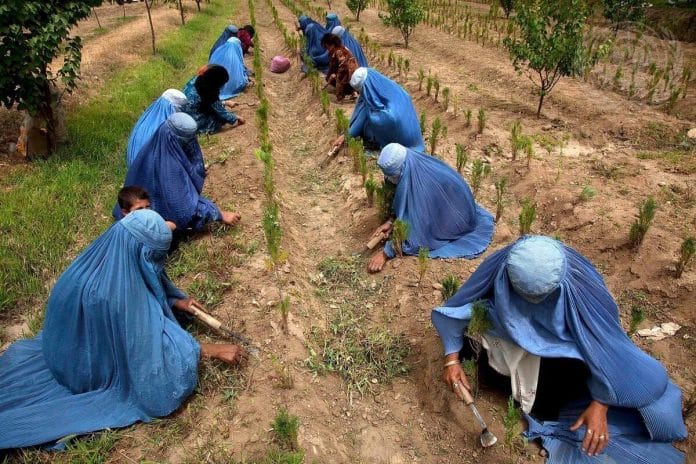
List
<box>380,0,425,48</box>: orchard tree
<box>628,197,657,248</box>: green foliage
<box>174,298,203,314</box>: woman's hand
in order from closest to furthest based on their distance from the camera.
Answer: <box>174,298,203,314</box>: woman's hand
<box>628,197,657,248</box>: green foliage
<box>380,0,425,48</box>: orchard tree

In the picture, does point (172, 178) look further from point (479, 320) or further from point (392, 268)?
point (479, 320)

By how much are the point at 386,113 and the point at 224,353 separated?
4019 mm

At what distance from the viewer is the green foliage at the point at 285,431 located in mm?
2342

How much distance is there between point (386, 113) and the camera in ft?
19.4

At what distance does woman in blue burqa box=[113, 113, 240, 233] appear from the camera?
436 centimetres

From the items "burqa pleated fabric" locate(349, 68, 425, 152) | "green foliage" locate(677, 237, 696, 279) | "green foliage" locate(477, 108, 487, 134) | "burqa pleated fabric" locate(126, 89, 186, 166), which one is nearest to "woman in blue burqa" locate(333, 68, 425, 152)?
"burqa pleated fabric" locate(349, 68, 425, 152)

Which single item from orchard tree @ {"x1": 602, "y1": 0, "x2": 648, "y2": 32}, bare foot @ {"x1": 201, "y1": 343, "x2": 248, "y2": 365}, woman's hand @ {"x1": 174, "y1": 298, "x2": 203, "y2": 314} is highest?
orchard tree @ {"x1": 602, "y1": 0, "x2": 648, "y2": 32}

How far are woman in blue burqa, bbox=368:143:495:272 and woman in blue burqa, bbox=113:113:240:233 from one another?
5.98 feet

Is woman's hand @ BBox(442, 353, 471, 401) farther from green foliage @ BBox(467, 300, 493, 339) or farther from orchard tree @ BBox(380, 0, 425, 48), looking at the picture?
orchard tree @ BBox(380, 0, 425, 48)

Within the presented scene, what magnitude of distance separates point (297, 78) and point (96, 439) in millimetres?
9369

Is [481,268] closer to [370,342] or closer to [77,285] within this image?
[370,342]

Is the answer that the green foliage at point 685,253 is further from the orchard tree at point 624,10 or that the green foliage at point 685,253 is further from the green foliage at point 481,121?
the orchard tree at point 624,10

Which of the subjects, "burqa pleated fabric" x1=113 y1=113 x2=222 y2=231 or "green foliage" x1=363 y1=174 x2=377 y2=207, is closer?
"burqa pleated fabric" x1=113 y1=113 x2=222 y2=231

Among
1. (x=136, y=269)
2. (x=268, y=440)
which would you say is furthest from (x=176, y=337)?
(x=268, y=440)
